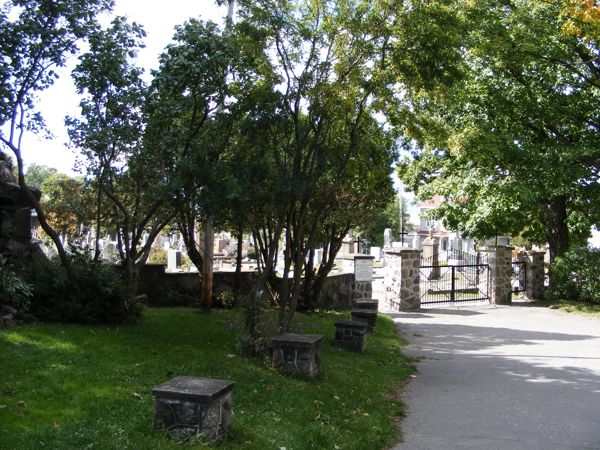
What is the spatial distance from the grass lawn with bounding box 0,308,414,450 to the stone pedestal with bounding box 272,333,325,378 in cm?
19

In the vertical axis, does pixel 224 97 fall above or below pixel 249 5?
below

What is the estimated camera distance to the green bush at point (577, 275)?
63.7 feet

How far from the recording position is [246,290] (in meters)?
14.0

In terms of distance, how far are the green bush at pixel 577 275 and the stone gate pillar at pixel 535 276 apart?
3.44 feet

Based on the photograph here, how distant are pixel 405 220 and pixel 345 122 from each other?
2905 inches

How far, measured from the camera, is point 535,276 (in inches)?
870

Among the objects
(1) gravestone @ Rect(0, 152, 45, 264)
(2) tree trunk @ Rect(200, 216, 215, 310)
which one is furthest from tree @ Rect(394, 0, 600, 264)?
(1) gravestone @ Rect(0, 152, 45, 264)

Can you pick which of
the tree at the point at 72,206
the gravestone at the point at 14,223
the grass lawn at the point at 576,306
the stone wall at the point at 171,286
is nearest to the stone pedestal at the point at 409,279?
the grass lawn at the point at 576,306

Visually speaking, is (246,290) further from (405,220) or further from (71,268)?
(405,220)

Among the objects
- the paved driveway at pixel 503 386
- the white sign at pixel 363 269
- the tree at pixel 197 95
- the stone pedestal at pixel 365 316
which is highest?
the tree at pixel 197 95

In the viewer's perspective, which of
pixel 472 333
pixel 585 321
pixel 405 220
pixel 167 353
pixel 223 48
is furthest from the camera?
pixel 405 220

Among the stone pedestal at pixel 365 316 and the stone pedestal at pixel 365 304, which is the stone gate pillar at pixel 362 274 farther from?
the stone pedestal at pixel 365 316

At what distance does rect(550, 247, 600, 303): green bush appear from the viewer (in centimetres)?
1942

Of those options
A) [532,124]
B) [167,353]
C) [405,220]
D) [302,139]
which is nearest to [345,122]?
[302,139]
